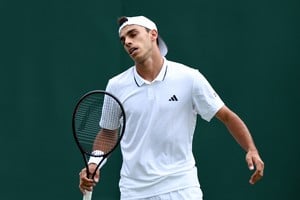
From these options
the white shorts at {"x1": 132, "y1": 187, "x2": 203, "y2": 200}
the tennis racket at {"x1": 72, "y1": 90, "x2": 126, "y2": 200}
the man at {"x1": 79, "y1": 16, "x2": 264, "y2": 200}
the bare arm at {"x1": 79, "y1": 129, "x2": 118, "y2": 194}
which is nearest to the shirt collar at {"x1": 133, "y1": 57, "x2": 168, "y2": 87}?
the man at {"x1": 79, "y1": 16, "x2": 264, "y2": 200}

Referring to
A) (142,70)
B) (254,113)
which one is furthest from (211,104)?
(254,113)

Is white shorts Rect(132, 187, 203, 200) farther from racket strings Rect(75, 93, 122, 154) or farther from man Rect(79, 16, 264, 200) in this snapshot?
racket strings Rect(75, 93, 122, 154)

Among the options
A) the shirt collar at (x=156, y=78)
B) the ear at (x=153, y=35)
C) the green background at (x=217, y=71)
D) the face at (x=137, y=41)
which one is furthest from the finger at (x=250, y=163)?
the green background at (x=217, y=71)

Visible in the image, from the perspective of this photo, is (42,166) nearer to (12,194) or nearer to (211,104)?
(12,194)

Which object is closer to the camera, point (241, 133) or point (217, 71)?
point (241, 133)

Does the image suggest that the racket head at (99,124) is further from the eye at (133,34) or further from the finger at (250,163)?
the finger at (250,163)

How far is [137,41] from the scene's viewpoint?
4.99 meters

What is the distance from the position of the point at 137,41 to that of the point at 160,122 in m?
0.44

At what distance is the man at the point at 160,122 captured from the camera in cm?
484

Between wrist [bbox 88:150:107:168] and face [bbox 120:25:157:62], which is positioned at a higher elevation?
face [bbox 120:25:157:62]

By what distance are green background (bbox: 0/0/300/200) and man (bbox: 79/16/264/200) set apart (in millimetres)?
1222

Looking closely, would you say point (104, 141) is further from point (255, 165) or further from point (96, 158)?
point (255, 165)

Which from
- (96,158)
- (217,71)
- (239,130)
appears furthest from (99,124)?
(217,71)

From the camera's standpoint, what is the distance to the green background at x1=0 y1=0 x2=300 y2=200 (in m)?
6.21
